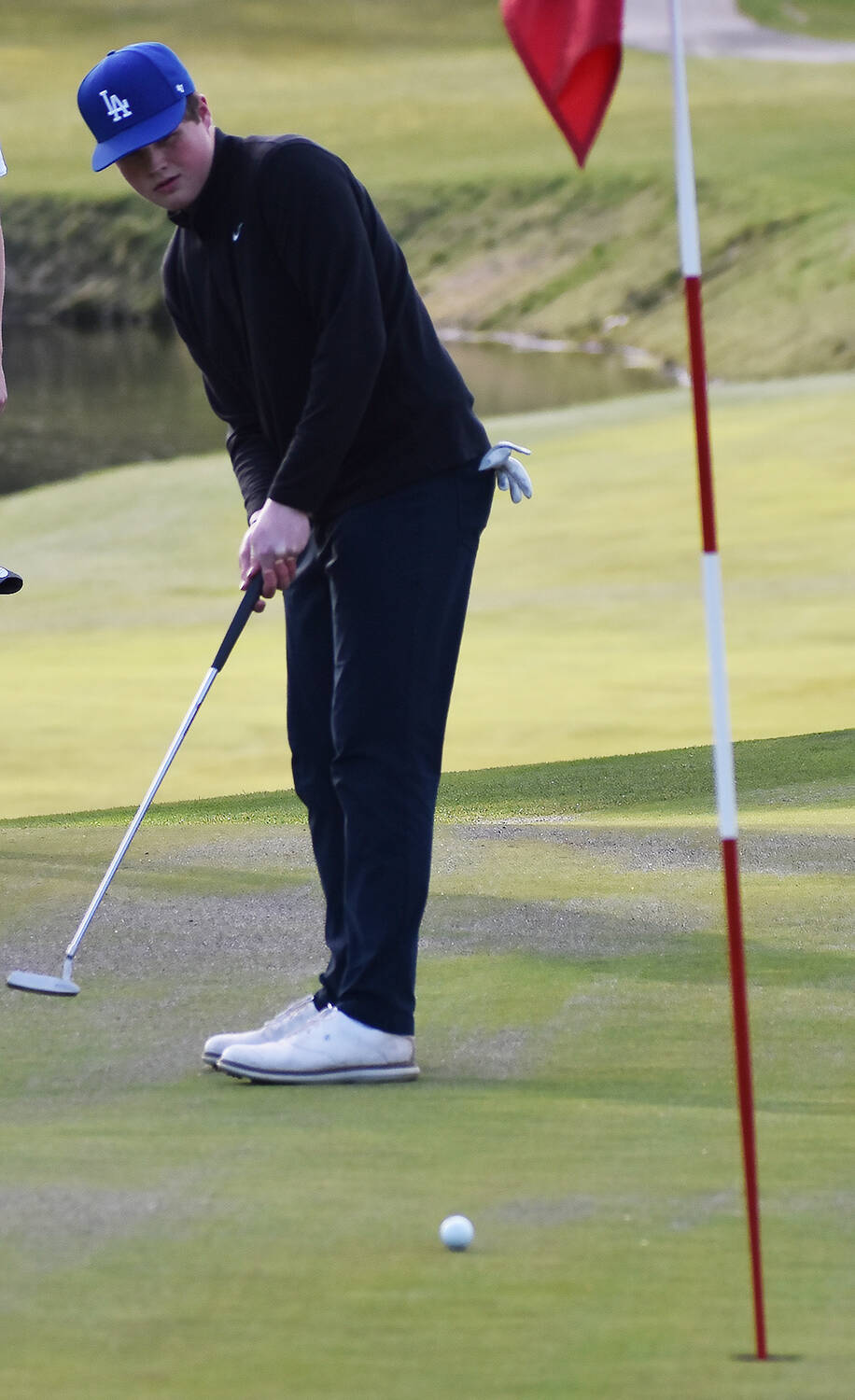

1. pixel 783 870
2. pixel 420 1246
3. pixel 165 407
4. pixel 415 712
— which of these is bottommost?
pixel 165 407

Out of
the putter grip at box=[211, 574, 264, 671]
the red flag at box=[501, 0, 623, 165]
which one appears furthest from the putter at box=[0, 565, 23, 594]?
the red flag at box=[501, 0, 623, 165]

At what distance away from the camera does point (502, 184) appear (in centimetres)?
4316

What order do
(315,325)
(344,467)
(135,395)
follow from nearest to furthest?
(315,325) → (344,467) → (135,395)

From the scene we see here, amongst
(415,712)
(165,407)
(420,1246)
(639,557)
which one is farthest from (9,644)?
(165,407)

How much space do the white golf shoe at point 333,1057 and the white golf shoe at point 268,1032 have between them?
41 millimetres

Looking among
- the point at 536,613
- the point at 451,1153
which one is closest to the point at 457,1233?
the point at 451,1153

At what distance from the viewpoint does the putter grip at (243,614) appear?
3.32 m

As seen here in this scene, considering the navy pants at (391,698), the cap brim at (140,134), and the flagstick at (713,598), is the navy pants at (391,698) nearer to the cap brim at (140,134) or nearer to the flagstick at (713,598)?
the cap brim at (140,134)

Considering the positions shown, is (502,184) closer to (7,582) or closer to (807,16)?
(807,16)

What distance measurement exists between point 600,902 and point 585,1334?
2.29 meters

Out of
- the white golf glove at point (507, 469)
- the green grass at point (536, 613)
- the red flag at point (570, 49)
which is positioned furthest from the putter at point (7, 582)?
the red flag at point (570, 49)

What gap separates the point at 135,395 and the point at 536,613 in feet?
68.1

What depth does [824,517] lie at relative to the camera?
14133 millimetres

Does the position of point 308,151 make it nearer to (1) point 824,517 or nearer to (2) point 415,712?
(2) point 415,712
